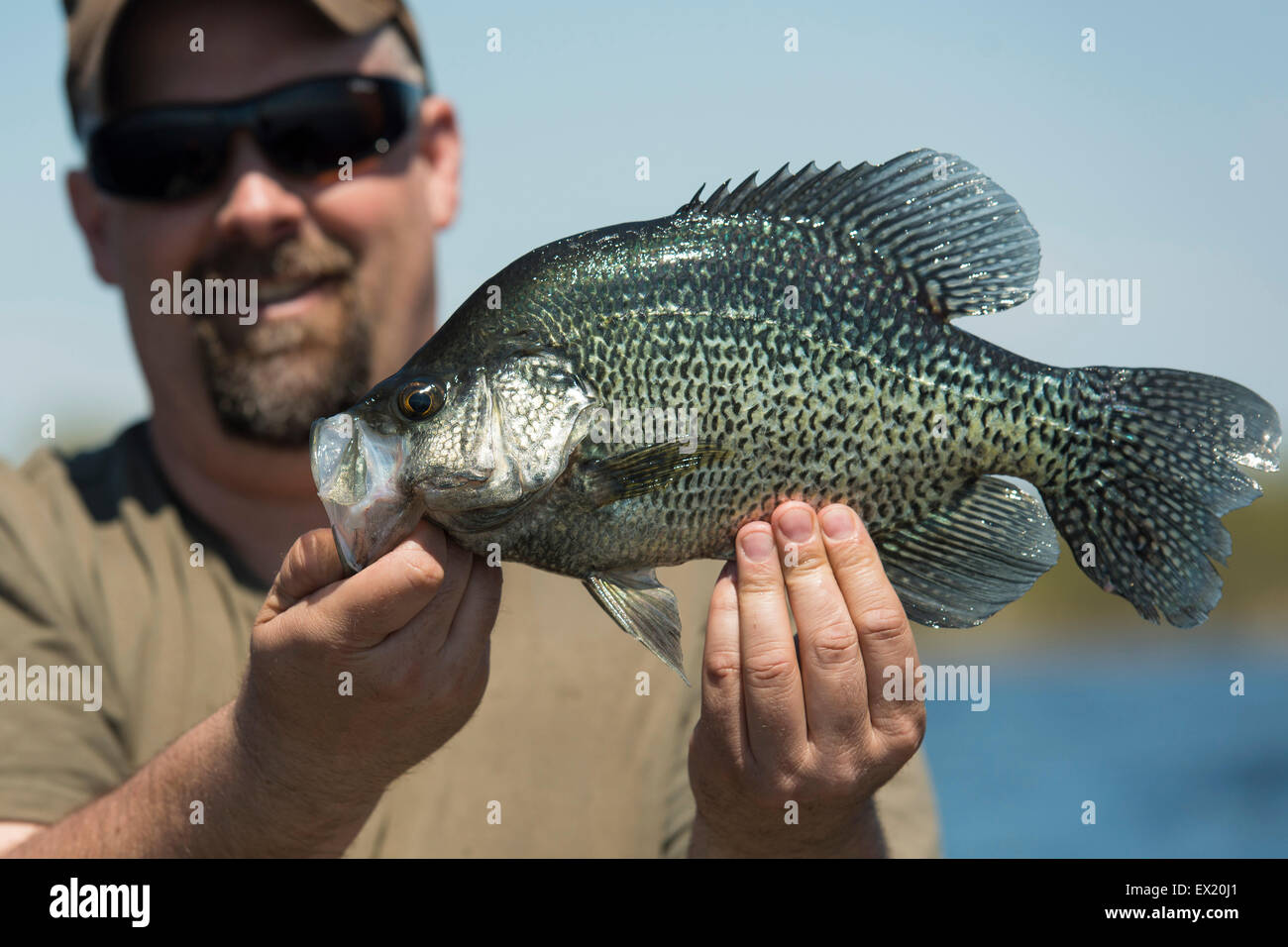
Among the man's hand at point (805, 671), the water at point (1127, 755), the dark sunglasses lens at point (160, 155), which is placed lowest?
the water at point (1127, 755)

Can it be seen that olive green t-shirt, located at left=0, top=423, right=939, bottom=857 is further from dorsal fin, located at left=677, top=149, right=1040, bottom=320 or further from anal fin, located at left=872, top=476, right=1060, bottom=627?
dorsal fin, located at left=677, top=149, right=1040, bottom=320

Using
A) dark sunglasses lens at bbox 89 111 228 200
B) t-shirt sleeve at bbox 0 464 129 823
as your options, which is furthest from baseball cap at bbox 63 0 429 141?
t-shirt sleeve at bbox 0 464 129 823

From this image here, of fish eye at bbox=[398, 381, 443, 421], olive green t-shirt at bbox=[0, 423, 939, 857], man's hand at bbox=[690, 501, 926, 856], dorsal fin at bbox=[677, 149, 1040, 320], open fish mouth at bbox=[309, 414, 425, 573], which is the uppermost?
dorsal fin at bbox=[677, 149, 1040, 320]

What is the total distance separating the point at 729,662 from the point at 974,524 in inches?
26.8

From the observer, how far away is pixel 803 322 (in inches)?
90.4

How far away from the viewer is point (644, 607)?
234 cm

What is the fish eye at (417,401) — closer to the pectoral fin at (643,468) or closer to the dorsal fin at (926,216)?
the pectoral fin at (643,468)

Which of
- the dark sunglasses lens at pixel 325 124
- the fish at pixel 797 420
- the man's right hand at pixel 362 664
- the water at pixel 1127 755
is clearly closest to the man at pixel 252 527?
the dark sunglasses lens at pixel 325 124

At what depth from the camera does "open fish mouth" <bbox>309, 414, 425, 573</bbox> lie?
7.15 ft

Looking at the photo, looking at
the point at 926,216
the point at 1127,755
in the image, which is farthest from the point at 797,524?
the point at 1127,755

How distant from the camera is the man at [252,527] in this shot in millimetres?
3713

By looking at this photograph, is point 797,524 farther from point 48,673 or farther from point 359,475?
point 48,673

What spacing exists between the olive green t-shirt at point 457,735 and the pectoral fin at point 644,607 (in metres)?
2.08

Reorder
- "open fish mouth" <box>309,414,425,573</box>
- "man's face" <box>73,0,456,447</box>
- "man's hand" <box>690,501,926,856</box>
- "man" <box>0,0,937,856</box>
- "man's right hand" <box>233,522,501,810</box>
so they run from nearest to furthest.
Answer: "open fish mouth" <box>309,414,425,573</box> → "man's right hand" <box>233,522,501,810</box> → "man's hand" <box>690,501,926,856</box> → "man" <box>0,0,937,856</box> → "man's face" <box>73,0,456,447</box>
